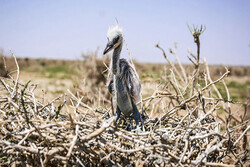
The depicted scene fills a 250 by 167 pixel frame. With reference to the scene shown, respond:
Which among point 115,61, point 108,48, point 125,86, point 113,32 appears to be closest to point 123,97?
point 125,86

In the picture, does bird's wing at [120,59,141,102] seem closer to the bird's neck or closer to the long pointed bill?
the bird's neck

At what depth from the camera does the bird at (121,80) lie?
225cm

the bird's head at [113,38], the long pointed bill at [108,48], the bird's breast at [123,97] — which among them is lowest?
the bird's breast at [123,97]

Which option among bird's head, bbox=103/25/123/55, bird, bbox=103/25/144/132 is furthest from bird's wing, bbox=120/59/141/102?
bird's head, bbox=103/25/123/55

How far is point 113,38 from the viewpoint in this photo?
219 cm

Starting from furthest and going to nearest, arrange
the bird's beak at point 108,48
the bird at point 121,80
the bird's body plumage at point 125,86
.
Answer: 1. the bird's body plumage at point 125,86
2. the bird at point 121,80
3. the bird's beak at point 108,48

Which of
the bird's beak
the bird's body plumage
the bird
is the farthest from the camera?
the bird's body plumage

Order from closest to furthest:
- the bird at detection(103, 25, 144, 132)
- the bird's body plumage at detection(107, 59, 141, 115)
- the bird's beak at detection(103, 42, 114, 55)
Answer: the bird's beak at detection(103, 42, 114, 55), the bird at detection(103, 25, 144, 132), the bird's body plumage at detection(107, 59, 141, 115)

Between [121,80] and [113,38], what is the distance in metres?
0.50

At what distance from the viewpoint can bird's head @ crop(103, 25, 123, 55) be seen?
216cm

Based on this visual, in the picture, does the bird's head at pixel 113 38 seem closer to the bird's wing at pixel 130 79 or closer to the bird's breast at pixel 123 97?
the bird's wing at pixel 130 79

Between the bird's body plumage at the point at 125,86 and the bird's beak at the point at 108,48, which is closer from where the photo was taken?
the bird's beak at the point at 108,48

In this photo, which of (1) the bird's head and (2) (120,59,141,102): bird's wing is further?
(2) (120,59,141,102): bird's wing

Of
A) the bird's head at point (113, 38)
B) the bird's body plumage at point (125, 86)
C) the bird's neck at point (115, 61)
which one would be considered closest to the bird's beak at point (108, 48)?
the bird's head at point (113, 38)
